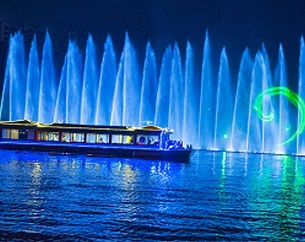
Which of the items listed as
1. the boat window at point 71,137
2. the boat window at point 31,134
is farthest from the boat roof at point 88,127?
the boat window at point 71,137

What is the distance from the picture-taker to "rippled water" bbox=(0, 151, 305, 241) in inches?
488

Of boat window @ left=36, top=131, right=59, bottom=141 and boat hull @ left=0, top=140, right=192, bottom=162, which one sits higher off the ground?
boat window @ left=36, top=131, right=59, bottom=141

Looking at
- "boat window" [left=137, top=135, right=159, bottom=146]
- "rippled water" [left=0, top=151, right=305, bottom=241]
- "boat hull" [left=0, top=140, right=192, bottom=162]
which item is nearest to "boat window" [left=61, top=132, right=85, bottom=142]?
"boat hull" [left=0, top=140, right=192, bottom=162]

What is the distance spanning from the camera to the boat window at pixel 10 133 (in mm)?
42750

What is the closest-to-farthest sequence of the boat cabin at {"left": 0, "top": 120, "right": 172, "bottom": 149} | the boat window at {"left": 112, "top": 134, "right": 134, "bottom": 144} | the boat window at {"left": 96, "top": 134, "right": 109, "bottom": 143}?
the boat cabin at {"left": 0, "top": 120, "right": 172, "bottom": 149} < the boat window at {"left": 112, "top": 134, "right": 134, "bottom": 144} < the boat window at {"left": 96, "top": 134, "right": 109, "bottom": 143}

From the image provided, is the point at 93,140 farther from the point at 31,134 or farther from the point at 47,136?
the point at 31,134

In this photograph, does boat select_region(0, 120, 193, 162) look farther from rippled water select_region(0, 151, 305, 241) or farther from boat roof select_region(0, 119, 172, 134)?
rippled water select_region(0, 151, 305, 241)

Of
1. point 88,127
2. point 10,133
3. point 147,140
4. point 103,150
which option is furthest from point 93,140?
point 10,133

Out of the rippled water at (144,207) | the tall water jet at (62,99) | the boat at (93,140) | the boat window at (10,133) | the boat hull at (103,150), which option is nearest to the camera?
the rippled water at (144,207)

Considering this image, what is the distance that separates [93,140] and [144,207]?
86.0 feet

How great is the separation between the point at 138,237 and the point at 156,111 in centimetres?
4106

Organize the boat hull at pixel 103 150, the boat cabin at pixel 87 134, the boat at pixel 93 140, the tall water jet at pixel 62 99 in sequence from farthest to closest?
the tall water jet at pixel 62 99 < the boat cabin at pixel 87 134 < the boat at pixel 93 140 < the boat hull at pixel 103 150

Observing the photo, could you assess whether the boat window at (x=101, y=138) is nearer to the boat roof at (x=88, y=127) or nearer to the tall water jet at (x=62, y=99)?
the boat roof at (x=88, y=127)

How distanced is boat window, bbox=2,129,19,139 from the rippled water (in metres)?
17.5
